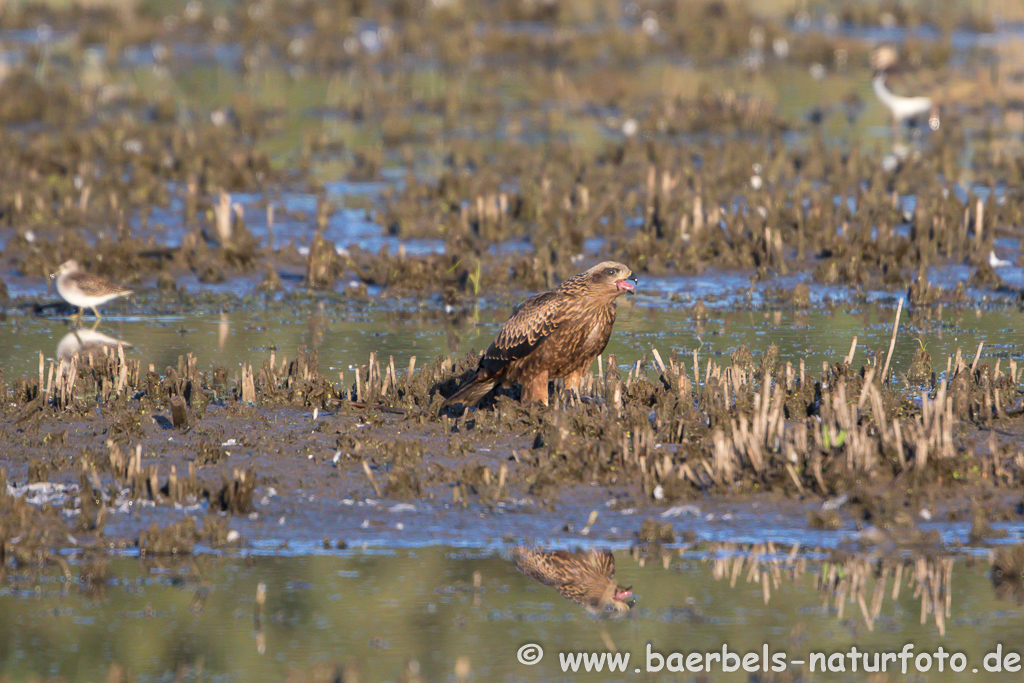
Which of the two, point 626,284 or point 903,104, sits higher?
point 903,104

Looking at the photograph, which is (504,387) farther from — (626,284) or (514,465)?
(514,465)

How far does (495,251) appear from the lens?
16.7m

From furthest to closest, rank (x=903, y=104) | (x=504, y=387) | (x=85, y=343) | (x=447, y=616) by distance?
(x=903, y=104)
(x=85, y=343)
(x=504, y=387)
(x=447, y=616)

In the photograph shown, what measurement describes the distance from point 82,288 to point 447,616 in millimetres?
8040

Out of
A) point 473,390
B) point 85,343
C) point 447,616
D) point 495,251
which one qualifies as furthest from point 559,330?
point 495,251

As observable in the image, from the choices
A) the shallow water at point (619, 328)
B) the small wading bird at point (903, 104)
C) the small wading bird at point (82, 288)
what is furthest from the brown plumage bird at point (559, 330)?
the small wading bird at point (903, 104)

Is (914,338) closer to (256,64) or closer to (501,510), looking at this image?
(501,510)

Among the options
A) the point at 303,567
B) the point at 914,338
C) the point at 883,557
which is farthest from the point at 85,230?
the point at 883,557

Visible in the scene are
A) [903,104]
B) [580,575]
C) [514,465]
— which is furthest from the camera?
[903,104]

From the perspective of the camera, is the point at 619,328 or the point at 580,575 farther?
the point at 619,328

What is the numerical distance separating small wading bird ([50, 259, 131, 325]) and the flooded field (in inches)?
2.1

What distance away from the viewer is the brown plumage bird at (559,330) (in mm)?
9953

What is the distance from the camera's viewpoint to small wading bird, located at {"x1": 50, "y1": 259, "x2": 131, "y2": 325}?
13.9 m

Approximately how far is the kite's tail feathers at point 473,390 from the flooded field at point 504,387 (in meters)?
0.08
